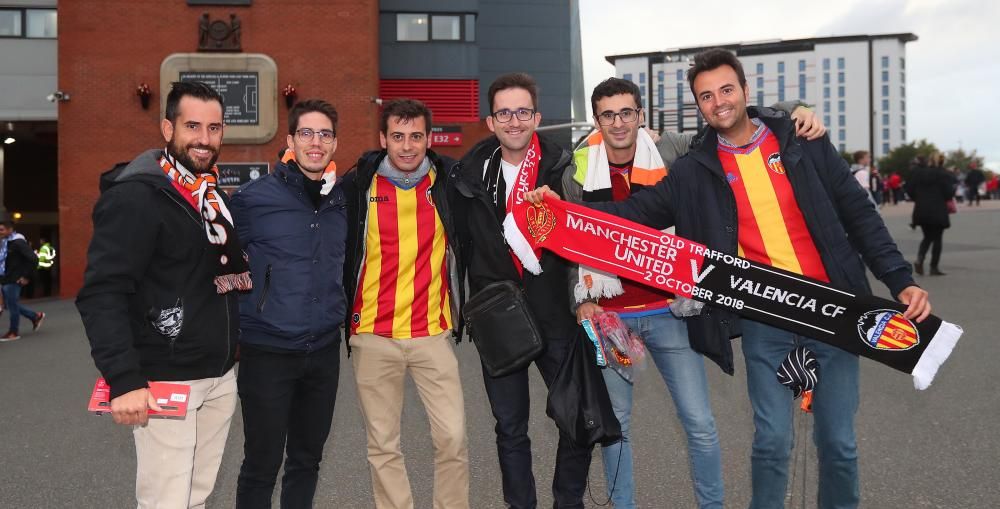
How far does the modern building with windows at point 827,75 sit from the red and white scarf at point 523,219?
4675 inches

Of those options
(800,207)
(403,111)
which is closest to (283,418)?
(403,111)

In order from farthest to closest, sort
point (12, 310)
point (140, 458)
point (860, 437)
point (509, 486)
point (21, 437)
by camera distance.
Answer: point (12, 310) → point (21, 437) → point (860, 437) → point (509, 486) → point (140, 458)

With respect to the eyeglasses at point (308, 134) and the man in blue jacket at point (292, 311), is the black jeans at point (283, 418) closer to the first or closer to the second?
the man in blue jacket at point (292, 311)

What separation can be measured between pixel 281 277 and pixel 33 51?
2501 centimetres

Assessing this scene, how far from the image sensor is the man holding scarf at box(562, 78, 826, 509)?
11.9 feet

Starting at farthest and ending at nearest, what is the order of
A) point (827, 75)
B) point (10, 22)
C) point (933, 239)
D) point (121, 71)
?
point (827, 75) < point (10, 22) < point (121, 71) < point (933, 239)

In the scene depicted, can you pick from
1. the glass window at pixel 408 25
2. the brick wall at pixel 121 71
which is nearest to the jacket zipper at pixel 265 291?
the brick wall at pixel 121 71

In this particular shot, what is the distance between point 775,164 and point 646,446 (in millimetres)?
2610

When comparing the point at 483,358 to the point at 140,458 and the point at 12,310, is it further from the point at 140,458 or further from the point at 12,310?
the point at 12,310

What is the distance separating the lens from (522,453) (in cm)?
378

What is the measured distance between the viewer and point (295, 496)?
3611mm

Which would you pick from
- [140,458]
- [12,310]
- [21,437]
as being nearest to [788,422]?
[140,458]

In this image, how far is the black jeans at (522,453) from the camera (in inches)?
148

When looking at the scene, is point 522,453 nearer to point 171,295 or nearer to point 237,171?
point 171,295
